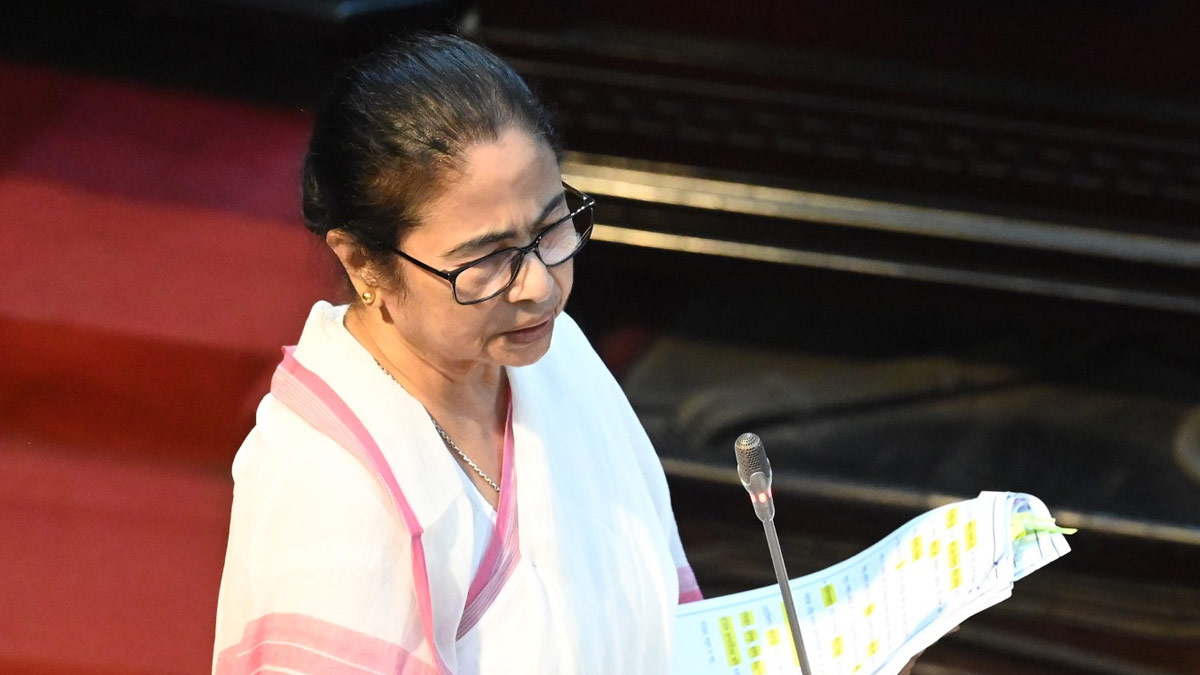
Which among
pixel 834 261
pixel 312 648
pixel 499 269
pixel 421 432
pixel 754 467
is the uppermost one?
pixel 834 261

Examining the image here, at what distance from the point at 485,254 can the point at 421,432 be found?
0.64 feet

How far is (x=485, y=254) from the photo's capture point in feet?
4.23

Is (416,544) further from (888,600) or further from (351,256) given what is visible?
(888,600)

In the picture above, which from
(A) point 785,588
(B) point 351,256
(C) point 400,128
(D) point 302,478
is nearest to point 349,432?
(D) point 302,478

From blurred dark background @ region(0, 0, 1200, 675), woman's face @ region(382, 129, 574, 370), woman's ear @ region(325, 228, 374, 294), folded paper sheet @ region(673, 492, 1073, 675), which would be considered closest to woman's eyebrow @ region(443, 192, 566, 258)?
woman's face @ region(382, 129, 574, 370)

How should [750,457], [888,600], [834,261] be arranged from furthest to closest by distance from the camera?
[834,261] → [888,600] → [750,457]

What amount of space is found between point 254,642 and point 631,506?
51 centimetres

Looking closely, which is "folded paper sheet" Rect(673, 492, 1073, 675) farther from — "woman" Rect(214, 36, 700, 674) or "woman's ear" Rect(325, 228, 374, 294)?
"woman's ear" Rect(325, 228, 374, 294)

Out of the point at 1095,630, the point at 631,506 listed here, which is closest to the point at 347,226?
the point at 631,506

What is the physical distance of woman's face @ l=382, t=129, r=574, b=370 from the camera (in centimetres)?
127

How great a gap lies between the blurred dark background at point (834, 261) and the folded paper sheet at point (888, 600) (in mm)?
1205

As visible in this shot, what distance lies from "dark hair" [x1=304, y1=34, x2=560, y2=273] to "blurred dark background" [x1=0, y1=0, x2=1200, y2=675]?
132 cm

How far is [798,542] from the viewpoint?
9.44 ft

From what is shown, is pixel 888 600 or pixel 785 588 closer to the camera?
pixel 785 588
